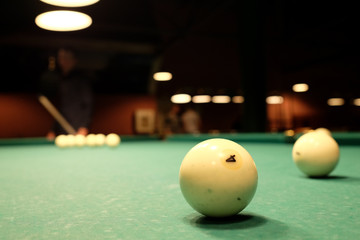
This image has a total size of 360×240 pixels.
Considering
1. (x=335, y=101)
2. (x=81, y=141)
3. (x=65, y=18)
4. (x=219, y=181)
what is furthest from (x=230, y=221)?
(x=335, y=101)

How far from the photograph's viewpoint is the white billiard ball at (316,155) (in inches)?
85.7

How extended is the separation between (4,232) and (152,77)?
12121 millimetres

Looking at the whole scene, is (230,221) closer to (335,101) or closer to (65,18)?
(65,18)

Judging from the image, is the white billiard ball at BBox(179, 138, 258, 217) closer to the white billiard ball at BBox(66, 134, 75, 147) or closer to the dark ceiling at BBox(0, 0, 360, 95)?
the white billiard ball at BBox(66, 134, 75, 147)

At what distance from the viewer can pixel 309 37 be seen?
508 inches

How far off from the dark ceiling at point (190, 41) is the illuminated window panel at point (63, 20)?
4649 millimetres

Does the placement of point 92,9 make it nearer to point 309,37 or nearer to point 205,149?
point 309,37

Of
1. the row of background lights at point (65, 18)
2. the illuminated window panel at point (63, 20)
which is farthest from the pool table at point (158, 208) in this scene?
the illuminated window panel at point (63, 20)

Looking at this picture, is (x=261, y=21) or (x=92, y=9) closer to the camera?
(x=261, y=21)

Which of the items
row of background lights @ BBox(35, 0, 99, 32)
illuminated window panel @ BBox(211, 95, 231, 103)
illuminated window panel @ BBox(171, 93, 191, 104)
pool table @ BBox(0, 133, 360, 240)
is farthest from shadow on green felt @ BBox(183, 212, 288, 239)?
illuminated window panel @ BBox(211, 95, 231, 103)

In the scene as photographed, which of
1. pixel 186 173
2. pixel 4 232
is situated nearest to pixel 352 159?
pixel 186 173

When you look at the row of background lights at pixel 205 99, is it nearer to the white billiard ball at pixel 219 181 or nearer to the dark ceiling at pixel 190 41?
the dark ceiling at pixel 190 41

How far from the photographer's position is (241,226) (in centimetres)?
120

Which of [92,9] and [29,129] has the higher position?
[92,9]
